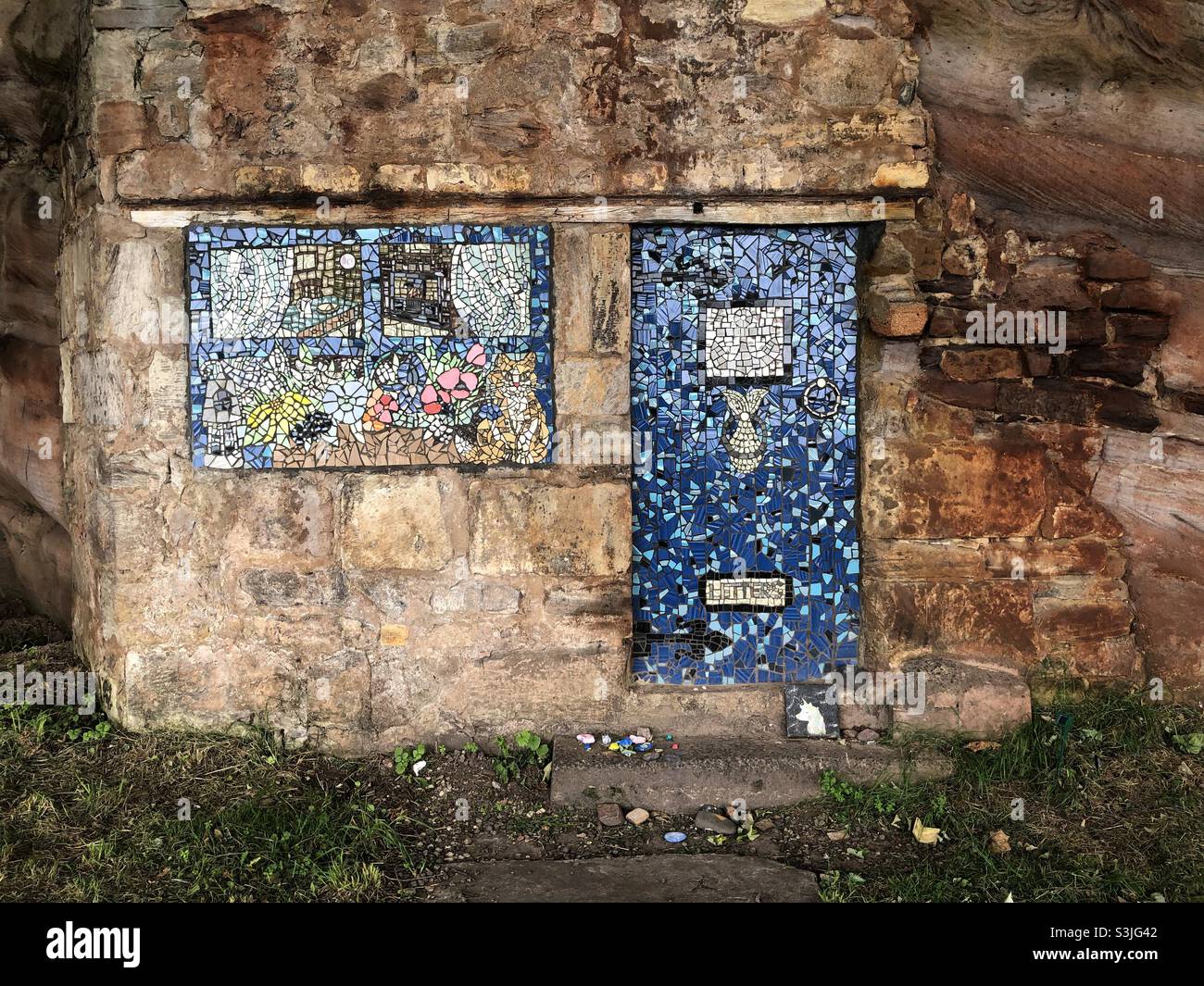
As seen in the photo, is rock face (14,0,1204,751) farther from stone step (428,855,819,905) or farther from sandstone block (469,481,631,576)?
stone step (428,855,819,905)

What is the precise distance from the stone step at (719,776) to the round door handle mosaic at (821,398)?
1429 millimetres

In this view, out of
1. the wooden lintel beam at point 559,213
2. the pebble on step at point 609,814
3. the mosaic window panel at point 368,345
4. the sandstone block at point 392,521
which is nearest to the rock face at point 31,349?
the wooden lintel beam at point 559,213

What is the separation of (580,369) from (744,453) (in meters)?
0.80

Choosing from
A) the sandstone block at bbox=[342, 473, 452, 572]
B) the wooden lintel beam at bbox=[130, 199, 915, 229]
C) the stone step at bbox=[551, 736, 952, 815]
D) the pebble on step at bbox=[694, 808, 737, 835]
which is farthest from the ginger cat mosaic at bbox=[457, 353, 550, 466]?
the pebble on step at bbox=[694, 808, 737, 835]

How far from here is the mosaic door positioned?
168 inches

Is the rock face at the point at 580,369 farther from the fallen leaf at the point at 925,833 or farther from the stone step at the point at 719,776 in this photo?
the fallen leaf at the point at 925,833

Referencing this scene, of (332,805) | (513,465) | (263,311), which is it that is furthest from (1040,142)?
(332,805)

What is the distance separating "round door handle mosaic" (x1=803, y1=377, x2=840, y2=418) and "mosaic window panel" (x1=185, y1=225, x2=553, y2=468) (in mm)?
1117

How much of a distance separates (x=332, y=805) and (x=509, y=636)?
95cm

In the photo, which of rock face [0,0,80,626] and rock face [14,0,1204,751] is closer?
rock face [14,0,1204,751]

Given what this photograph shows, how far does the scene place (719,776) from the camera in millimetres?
3949

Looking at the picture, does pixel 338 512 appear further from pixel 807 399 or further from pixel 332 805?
pixel 807 399

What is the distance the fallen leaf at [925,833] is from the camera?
3688mm

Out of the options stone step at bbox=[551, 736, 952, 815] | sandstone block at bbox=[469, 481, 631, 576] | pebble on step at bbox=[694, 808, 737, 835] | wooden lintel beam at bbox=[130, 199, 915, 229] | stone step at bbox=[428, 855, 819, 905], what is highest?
wooden lintel beam at bbox=[130, 199, 915, 229]
